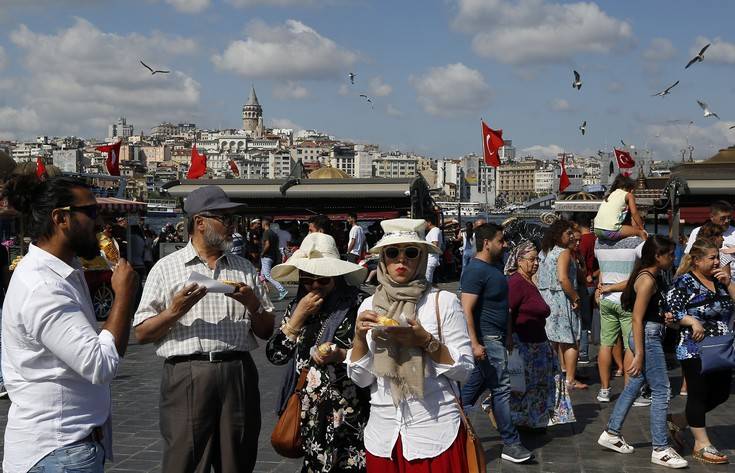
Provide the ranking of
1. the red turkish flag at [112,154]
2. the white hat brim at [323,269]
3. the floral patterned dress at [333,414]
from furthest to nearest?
1. the red turkish flag at [112,154]
2. the white hat brim at [323,269]
3. the floral patterned dress at [333,414]

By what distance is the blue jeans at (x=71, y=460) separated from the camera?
9.73 feet

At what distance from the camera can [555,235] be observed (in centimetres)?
906

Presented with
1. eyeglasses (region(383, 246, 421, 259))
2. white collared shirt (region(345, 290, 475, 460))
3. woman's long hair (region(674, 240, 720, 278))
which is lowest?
white collared shirt (region(345, 290, 475, 460))

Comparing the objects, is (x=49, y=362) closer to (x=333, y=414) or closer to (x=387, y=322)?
(x=387, y=322)

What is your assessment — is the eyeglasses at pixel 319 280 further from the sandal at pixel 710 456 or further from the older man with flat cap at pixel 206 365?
the sandal at pixel 710 456

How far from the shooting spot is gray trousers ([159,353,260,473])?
4070 mm

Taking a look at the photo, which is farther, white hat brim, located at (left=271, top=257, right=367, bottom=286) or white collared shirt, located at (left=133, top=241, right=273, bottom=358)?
white hat brim, located at (left=271, top=257, right=367, bottom=286)

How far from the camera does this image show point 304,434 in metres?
4.21

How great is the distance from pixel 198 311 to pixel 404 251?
1.03 m

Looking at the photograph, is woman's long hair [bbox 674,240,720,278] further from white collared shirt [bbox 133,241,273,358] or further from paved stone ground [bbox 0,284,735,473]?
white collared shirt [bbox 133,241,273,358]

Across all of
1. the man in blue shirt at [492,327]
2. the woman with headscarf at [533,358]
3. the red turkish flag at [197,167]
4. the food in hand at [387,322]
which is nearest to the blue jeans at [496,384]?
the man in blue shirt at [492,327]

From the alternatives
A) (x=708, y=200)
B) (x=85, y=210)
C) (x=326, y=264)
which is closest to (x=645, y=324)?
(x=326, y=264)

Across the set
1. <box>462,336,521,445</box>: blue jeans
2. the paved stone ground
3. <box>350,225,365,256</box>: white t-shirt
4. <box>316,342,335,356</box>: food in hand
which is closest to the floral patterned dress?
<box>316,342,335,356</box>: food in hand

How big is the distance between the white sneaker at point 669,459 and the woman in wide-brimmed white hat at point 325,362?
2967 millimetres
